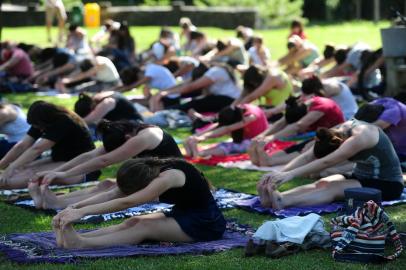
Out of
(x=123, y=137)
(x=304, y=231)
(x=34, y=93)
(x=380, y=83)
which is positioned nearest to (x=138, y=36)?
(x=34, y=93)

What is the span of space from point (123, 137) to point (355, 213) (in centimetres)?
242

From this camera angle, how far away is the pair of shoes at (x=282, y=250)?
18.9ft

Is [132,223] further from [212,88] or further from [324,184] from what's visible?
[212,88]

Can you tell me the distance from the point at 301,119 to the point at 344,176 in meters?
2.48

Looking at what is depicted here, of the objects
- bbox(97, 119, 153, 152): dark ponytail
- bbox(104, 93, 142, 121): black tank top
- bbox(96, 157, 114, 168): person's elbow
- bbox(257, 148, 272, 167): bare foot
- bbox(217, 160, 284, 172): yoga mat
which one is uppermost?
bbox(97, 119, 153, 152): dark ponytail

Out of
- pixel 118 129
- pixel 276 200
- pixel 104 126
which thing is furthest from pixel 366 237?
pixel 104 126

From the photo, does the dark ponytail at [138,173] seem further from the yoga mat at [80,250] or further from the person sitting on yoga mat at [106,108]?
the person sitting on yoga mat at [106,108]

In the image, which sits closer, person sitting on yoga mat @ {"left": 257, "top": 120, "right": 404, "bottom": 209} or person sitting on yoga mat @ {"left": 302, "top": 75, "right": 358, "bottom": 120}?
person sitting on yoga mat @ {"left": 257, "top": 120, "right": 404, "bottom": 209}

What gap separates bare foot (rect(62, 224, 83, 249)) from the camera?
591 cm

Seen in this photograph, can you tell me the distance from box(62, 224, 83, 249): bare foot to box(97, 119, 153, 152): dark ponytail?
1584mm

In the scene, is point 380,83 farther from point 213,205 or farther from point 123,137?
point 213,205

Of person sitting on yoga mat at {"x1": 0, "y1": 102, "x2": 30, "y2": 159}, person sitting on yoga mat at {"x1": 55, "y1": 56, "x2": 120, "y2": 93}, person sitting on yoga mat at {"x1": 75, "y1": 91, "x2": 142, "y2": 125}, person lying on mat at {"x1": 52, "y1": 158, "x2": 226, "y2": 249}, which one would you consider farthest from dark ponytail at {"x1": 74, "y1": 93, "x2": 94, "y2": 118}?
person sitting on yoga mat at {"x1": 55, "y1": 56, "x2": 120, "y2": 93}

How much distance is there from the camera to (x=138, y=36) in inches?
1025

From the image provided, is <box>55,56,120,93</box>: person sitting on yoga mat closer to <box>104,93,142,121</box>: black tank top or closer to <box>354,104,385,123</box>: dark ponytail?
<box>104,93,142,121</box>: black tank top
